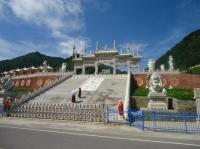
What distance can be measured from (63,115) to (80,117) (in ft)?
4.53

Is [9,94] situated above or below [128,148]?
above

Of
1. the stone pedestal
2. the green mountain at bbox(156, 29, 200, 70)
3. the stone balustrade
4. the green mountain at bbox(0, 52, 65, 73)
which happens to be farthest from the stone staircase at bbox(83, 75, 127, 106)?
the green mountain at bbox(0, 52, 65, 73)

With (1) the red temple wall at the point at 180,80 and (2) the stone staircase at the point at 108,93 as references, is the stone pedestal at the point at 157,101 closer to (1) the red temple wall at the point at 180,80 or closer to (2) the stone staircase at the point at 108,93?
(2) the stone staircase at the point at 108,93

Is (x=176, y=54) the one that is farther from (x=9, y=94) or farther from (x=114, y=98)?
(x=9, y=94)

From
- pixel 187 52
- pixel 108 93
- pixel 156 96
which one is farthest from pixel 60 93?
pixel 187 52

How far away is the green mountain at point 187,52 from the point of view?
202ft

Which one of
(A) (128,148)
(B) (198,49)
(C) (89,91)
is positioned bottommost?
(A) (128,148)

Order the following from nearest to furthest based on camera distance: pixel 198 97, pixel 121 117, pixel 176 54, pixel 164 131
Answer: pixel 164 131, pixel 121 117, pixel 198 97, pixel 176 54

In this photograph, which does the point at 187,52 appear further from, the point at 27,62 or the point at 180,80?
the point at 27,62

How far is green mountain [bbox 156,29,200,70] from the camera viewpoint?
202ft

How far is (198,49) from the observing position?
65.3m

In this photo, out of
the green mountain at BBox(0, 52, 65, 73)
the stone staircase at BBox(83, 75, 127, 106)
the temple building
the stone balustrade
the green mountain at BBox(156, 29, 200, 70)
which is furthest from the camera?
the green mountain at BBox(0, 52, 65, 73)

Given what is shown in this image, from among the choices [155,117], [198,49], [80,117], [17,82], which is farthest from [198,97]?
[198,49]

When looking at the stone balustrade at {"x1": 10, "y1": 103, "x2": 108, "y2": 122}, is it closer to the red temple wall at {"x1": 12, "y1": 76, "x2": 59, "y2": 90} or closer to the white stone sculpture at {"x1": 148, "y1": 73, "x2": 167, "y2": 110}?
the white stone sculpture at {"x1": 148, "y1": 73, "x2": 167, "y2": 110}
